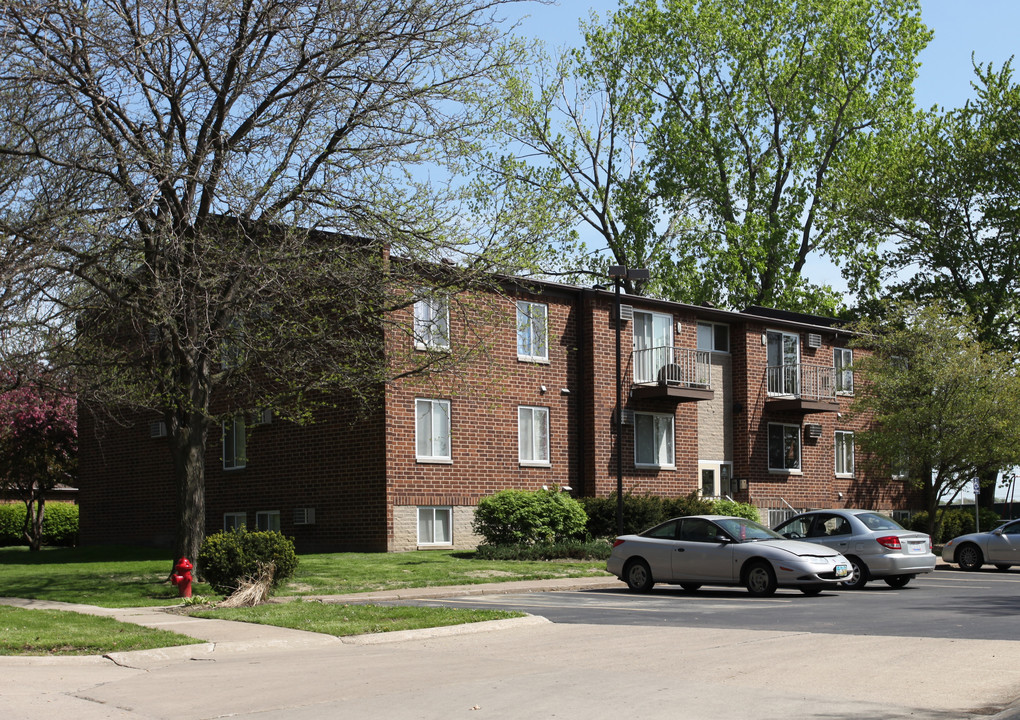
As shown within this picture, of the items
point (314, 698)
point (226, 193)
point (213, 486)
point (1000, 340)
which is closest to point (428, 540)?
point (213, 486)

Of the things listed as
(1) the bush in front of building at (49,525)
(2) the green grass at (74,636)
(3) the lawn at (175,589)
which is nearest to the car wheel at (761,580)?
(3) the lawn at (175,589)

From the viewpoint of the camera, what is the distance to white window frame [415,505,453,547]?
2783cm

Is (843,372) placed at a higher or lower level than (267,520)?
higher

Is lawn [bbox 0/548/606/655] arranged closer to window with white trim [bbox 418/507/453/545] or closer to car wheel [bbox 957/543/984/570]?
window with white trim [bbox 418/507/453/545]

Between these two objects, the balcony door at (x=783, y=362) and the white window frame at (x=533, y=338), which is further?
the balcony door at (x=783, y=362)

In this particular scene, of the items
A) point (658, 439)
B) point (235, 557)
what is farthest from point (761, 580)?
point (658, 439)

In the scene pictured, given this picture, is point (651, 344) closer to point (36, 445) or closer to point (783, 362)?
point (783, 362)

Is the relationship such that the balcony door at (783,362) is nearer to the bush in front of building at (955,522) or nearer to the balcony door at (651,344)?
the balcony door at (651,344)

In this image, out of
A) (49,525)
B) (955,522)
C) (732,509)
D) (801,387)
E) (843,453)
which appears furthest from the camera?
(49,525)

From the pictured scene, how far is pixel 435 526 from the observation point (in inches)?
1112

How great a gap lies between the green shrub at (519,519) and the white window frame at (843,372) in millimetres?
15833

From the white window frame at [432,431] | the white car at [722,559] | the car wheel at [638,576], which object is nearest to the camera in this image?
the white car at [722,559]

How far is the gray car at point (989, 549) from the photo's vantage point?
25.6 meters

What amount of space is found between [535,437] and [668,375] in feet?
15.0
